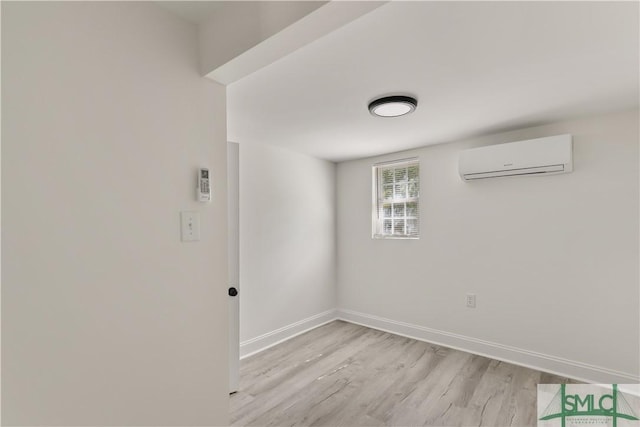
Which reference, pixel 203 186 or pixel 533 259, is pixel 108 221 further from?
pixel 533 259

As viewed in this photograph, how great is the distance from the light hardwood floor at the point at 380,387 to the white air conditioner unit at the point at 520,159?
67.9 inches

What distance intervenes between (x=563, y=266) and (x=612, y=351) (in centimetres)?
70

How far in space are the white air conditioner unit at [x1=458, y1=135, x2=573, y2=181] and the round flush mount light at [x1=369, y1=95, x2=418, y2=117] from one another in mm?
1049

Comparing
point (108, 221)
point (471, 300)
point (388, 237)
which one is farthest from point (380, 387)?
point (108, 221)

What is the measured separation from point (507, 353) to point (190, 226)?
303cm

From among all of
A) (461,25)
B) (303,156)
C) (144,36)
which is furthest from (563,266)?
(144,36)

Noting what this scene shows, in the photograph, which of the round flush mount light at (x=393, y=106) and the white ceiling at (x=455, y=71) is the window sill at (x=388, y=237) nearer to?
the white ceiling at (x=455, y=71)

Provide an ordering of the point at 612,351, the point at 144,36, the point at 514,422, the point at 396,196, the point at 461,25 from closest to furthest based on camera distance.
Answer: the point at 144,36, the point at 461,25, the point at 514,422, the point at 612,351, the point at 396,196

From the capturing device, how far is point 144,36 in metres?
1.25

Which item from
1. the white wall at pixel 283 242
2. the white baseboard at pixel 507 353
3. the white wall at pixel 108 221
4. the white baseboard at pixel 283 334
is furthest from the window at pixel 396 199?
the white wall at pixel 108 221

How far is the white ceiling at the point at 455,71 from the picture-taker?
1.33 meters

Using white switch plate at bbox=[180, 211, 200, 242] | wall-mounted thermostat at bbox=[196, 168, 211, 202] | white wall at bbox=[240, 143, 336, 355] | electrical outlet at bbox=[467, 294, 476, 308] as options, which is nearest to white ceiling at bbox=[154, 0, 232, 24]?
wall-mounted thermostat at bbox=[196, 168, 211, 202]

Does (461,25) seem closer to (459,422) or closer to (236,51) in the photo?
(236,51)

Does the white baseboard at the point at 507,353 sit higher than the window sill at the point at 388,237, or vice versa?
the window sill at the point at 388,237
